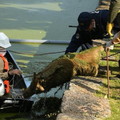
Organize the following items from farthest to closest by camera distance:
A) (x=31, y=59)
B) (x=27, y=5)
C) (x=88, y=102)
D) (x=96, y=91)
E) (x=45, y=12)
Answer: (x=27, y=5), (x=45, y=12), (x=31, y=59), (x=96, y=91), (x=88, y=102)

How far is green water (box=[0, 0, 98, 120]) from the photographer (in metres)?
9.59

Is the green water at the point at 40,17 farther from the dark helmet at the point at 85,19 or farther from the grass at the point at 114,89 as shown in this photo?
the grass at the point at 114,89

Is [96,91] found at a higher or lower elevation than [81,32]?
lower

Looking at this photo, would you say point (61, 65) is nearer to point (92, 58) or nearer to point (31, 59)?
point (92, 58)

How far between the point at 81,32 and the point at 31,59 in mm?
2110

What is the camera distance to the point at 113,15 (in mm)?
6820

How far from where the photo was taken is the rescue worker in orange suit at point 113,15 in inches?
264

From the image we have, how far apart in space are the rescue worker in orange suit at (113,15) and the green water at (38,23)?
231 centimetres

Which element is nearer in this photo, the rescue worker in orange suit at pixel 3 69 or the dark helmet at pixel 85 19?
the rescue worker in orange suit at pixel 3 69

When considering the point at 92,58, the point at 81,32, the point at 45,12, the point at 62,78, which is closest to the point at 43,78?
the point at 62,78

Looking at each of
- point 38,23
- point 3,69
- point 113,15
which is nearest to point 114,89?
point 113,15

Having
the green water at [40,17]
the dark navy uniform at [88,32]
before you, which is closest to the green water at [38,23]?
the green water at [40,17]

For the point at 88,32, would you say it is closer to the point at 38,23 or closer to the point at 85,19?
the point at 85,19

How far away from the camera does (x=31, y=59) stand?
948 centimetres
